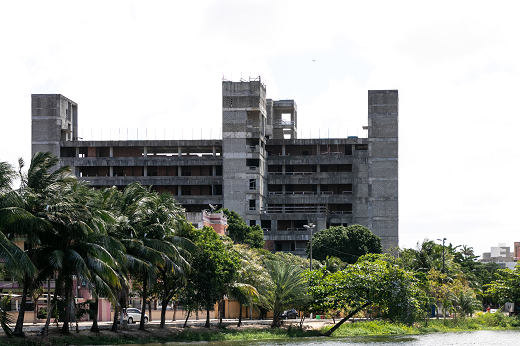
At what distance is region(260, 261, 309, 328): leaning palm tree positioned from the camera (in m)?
63.8

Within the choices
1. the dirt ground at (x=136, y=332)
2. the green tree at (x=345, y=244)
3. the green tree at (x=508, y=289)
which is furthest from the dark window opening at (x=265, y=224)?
the dirt ground at (x=136, y=332)

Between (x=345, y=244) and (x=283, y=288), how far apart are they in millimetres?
52965

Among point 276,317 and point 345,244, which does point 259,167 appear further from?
point 276,317

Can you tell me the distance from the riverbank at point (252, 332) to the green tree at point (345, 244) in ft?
115

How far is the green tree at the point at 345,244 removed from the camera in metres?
115

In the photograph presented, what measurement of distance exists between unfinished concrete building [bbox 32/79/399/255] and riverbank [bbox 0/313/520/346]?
5503 cm

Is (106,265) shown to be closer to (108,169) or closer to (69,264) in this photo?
(69,264)

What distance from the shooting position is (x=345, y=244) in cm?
11569

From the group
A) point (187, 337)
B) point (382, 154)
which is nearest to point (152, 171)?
point (382, 154)

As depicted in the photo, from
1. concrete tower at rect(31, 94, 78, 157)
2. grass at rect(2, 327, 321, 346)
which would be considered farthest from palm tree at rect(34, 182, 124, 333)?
concrete tower at rect(31, 94, 78, 157)

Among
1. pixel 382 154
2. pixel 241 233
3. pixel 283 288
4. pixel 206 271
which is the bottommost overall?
pixel 283 288

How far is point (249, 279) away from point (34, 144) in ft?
283

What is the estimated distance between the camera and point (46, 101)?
13738 cm

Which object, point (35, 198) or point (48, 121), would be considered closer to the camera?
point (35, 198)
